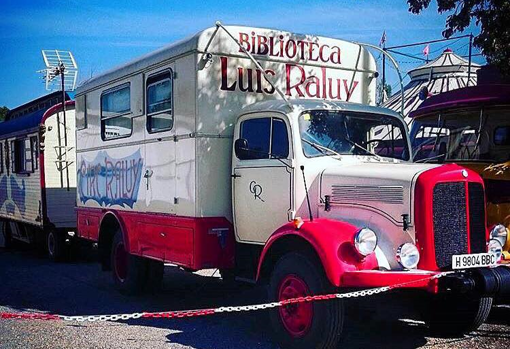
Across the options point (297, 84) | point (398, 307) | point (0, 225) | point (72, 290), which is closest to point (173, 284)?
point (72, 290)

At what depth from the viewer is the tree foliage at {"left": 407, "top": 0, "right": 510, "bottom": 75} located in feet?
29.7

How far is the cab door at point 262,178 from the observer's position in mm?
6320

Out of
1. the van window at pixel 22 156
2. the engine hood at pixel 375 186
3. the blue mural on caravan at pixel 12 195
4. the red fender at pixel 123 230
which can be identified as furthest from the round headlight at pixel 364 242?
the blue mural on caravan at pixel 12 195

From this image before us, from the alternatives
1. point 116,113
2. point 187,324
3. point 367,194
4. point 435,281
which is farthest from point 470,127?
point 116,113

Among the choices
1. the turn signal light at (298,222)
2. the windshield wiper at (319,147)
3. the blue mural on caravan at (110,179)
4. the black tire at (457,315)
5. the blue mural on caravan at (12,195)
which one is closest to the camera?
the turn signal light at (298,222)

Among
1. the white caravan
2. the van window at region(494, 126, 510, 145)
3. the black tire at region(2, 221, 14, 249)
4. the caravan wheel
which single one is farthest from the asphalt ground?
the black tire at region(2, 221, 14, 249)

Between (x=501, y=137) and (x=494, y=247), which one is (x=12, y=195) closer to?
(x=501, y=137)

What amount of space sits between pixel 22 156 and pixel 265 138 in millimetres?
9094

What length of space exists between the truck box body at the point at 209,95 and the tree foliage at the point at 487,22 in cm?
231

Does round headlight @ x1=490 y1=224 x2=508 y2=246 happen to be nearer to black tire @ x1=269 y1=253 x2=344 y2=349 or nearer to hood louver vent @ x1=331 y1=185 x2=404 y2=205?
hood louver vent @ x1=331 y1=185 x2=404 y2=205

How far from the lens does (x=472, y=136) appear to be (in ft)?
29.7

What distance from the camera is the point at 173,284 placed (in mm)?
9820

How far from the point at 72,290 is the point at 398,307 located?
214 inches

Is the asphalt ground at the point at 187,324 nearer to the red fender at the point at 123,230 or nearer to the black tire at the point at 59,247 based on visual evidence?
the red fender at the point at 123,230
